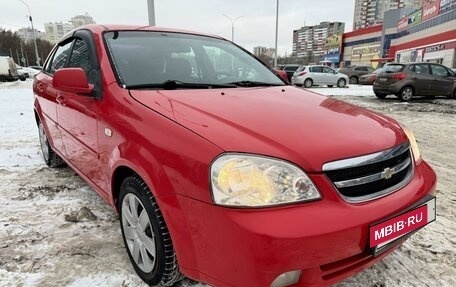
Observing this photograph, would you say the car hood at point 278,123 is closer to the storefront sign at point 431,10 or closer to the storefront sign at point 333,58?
the storefront sign at point 431,10

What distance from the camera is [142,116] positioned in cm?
208

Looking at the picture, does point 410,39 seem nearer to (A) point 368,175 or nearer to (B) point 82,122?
(B) point 82,122

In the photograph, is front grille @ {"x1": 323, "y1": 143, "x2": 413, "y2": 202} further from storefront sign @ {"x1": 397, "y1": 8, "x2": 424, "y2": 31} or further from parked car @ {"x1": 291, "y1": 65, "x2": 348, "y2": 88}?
storefront sign @ {"x1": 397, "y1": 8, "x2": 424, "y2": 31}

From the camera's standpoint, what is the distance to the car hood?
1.71 metres

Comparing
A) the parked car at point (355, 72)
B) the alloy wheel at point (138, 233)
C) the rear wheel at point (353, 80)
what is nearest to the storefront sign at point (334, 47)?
the parked car at point (355, 72)

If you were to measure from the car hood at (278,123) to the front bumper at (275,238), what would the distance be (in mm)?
197

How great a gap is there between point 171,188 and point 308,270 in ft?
2.37

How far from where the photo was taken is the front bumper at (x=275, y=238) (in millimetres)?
1517

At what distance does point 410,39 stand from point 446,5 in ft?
36.3

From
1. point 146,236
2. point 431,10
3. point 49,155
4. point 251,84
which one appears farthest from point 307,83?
point 431,10

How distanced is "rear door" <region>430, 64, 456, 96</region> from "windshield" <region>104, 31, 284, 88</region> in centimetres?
1259

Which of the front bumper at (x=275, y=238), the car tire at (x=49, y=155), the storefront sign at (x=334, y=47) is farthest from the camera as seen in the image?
the storefront sign at (x=334, y=47)

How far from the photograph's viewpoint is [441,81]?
1373cm

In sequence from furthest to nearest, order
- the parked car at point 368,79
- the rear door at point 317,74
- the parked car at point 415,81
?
the parked car at point 368,79, the rear door at point 317,74, the parked car at point 415,81
